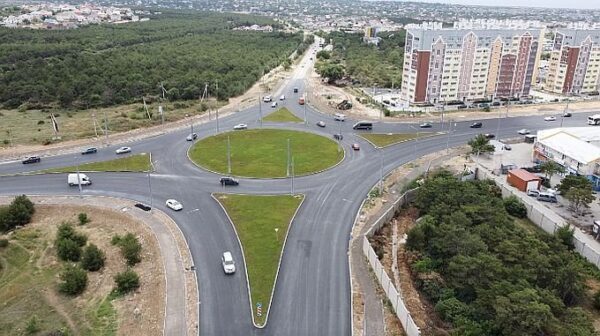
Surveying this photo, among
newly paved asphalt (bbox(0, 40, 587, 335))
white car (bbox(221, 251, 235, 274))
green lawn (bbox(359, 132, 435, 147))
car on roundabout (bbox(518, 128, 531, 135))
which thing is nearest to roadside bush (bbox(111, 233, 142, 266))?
newly paved asphalt (bbox(0, 40, 587, 335))

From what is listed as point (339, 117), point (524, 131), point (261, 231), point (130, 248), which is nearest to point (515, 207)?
point (261, 231)

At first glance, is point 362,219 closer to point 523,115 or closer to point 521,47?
point 523,115

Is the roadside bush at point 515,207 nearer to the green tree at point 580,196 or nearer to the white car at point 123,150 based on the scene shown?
the green tree at point 580,196

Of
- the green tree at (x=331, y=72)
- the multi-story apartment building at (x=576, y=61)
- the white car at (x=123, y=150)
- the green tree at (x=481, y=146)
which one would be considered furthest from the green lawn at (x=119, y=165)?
the multi-story apartment building at (x=576, y=61)

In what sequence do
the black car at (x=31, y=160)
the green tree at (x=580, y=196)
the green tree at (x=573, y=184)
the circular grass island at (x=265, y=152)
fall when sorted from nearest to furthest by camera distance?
the green tree at (x=580, y=196) → the green tree at (x=573, y=184) → the circular grass island at (x=265, y=152) → the black car at (x=31, y=160)

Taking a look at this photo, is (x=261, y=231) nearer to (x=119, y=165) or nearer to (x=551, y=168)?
(x=119, y=165)

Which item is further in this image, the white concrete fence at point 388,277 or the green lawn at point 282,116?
the green lawn at point 282,116

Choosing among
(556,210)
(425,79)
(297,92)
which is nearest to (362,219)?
(556,210)
